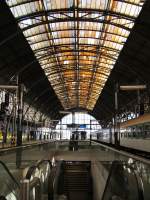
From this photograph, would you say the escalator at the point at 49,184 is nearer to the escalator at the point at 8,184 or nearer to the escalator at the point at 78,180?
the escalator at the point at 8,184

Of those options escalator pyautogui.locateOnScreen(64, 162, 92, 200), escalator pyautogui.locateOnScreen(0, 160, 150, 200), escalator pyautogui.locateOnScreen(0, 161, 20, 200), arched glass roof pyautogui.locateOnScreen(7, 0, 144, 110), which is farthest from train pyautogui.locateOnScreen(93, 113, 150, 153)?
escalator pyautogui.locateOnScreen(0, 161, 20, 200)

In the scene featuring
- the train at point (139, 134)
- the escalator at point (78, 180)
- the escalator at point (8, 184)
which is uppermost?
the train at point (139, 134)

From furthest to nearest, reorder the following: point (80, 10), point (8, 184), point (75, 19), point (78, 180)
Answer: point (75, 19) < point (80, 10) < point (78, 180) < point (8, 184)

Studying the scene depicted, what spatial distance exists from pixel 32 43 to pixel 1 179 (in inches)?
1480

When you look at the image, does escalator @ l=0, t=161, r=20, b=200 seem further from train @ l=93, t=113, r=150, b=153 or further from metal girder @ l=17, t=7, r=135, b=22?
metal girder @ l=17, t=7, r=135, b=22

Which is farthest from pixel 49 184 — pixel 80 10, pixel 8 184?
pixel 80 10

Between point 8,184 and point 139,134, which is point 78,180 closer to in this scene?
point 139,134

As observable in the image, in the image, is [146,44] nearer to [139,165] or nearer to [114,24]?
[114,24]

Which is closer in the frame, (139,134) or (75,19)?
(139,134)

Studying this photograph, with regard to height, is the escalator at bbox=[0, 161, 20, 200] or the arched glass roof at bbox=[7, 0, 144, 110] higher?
the arched glass roof at bbox=[7, 0, 144, 110]

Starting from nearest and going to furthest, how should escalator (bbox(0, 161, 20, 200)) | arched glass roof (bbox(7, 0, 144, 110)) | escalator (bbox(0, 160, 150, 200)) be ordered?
escalator (bbox(0, 160, 150, 200)) → escalator (bbox(0, 161, 20, 200)) → arched glass roof (bbox(7, 0, 144, 110))

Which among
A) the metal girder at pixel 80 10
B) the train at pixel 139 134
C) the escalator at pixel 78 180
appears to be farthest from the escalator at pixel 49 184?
the metal girder at pixel 80 10

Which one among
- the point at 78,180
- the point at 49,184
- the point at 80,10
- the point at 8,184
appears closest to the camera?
the point at 8,184

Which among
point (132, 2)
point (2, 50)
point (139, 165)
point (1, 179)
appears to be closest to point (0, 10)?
point (2, 50)
